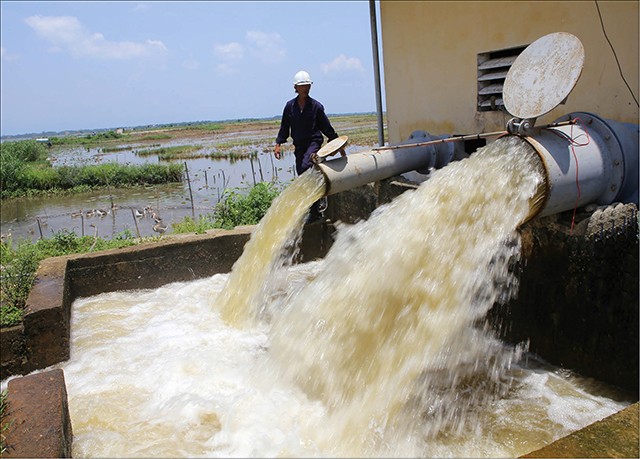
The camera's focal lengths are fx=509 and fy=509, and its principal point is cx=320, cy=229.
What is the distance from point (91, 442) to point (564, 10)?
5.43 meters

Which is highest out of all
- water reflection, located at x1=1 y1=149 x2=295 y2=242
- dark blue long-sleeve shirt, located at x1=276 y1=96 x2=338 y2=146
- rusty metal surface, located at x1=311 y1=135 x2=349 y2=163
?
dark blue long-sleeve shirt, located at x1=276 y1=96 x2=338 y2=146

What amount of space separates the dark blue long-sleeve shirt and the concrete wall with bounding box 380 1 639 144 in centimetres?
144

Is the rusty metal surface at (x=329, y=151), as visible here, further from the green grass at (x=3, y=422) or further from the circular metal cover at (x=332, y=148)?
the green grass at (x=3, y=422)

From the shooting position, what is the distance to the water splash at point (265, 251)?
495 centimetres

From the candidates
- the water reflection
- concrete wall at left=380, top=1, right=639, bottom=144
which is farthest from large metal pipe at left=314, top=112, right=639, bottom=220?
the water reflection

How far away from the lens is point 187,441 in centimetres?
307

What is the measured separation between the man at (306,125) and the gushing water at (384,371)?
2.61m

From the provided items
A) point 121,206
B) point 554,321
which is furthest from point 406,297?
point 121,206

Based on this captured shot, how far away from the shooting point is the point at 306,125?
664cm

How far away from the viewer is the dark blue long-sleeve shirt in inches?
259

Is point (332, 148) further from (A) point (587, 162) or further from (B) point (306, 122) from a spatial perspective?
(A) point (587, 162)

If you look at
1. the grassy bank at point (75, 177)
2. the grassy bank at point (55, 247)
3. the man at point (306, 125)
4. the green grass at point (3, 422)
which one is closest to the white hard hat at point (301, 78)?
the man at point (306, 125)

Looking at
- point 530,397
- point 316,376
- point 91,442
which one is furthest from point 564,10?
point 91,442

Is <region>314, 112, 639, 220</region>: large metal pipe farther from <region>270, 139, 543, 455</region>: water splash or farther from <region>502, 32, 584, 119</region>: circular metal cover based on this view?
Result: <region>502, 32, 584, 119</region>: circular metal cover
